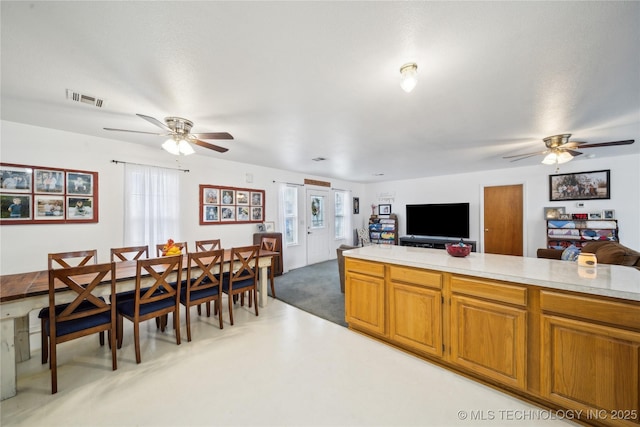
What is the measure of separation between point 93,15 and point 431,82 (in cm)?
211

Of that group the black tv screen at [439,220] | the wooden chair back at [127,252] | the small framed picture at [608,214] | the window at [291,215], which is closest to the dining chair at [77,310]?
the wooden chair back at [127,252]

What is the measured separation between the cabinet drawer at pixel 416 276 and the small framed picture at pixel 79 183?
151 inches

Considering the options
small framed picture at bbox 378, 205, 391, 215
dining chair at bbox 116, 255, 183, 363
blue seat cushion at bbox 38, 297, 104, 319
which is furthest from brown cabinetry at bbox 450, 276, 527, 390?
small framed picture at bbox 378, 205, 391, 215

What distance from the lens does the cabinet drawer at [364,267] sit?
2361 millimetres

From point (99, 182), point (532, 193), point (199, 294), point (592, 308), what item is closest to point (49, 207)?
point (99, 182)

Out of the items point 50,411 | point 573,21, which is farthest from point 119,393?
point 573,21

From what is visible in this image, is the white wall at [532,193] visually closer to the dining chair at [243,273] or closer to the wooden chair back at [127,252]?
the dining chair at [243,273]

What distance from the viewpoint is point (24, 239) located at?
2.64 meters

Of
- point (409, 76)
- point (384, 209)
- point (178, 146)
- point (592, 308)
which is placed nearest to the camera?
point (592, 308)

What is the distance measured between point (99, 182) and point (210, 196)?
149 centimetres

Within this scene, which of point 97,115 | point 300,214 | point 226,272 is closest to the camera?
point 97,115

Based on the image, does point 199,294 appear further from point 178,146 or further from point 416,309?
point 416,309

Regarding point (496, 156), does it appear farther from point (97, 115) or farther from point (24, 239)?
point (24, 239)

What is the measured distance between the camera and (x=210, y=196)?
4.28m
